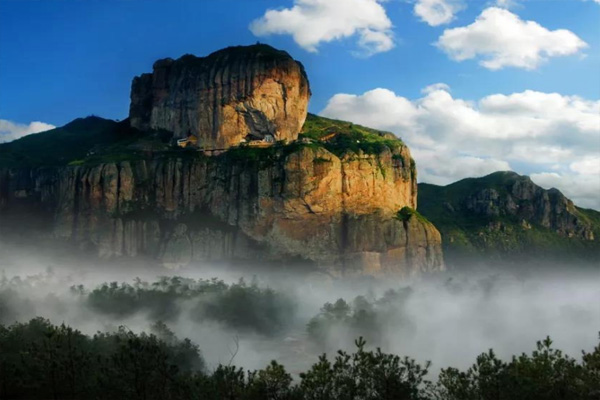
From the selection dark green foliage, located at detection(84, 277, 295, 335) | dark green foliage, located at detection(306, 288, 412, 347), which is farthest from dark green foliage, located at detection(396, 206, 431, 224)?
dark green foliage, located at detection(84, 277, 295, 335)

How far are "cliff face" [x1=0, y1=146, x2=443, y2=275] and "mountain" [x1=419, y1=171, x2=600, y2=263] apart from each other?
4927 cm

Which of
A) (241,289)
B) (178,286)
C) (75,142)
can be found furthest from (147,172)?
(75,142)

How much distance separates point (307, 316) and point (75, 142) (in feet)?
354

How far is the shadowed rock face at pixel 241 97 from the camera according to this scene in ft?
412

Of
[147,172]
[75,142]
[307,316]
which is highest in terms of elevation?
[75,142]

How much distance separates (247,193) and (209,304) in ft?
110

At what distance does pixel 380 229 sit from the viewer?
4523 inches

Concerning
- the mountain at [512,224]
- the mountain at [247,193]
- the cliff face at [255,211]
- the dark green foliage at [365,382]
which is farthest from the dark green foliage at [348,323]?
the mountain at [512,224]

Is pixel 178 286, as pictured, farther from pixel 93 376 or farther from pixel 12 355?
pixel 93 376

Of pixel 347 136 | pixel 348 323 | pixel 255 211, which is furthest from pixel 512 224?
pixel 348 323

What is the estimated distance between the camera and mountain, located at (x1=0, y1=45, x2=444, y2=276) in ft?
371

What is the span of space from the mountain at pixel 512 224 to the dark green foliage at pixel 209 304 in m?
81.2

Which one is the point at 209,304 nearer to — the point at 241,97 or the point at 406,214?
the point at 406,214

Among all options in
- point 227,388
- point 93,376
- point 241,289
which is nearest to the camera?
point 227,388
